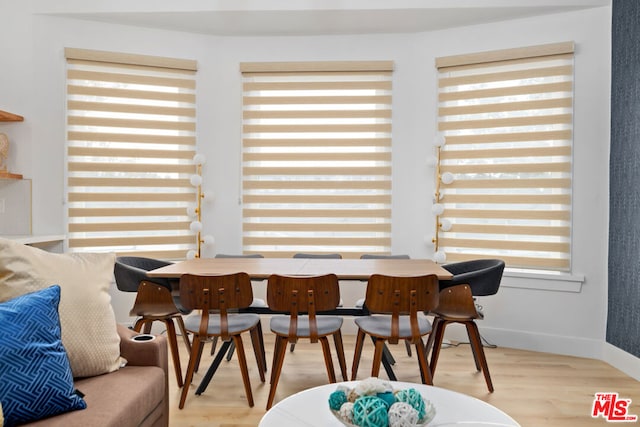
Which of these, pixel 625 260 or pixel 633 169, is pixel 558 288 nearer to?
pixel 625 260

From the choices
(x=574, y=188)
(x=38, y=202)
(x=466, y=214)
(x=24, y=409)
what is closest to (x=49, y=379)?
(x=24, y=409)

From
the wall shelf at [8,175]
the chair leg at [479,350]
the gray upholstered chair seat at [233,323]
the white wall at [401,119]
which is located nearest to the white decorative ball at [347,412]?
the gray upholstered chair seat at [233,323]

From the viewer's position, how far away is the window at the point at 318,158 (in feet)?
14.6

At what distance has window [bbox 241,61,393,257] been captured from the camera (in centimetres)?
445

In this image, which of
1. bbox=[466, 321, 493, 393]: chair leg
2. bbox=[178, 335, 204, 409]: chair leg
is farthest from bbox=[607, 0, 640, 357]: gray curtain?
bbox=[178, 335, 204, 409]: chair leg

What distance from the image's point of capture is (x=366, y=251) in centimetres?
449

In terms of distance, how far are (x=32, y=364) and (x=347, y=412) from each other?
1.03m

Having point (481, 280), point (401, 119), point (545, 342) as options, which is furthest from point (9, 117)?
point (545, 342)

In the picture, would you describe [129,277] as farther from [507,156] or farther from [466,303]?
[507,156]

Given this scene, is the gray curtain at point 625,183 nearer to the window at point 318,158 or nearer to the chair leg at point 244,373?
the window at point 318,158

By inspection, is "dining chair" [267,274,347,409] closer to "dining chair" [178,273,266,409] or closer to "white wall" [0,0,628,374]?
"dining chair" [178,273,266,409]

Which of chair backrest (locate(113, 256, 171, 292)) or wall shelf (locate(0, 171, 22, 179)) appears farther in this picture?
wall shelf (locate(0, 171, 22, 179))

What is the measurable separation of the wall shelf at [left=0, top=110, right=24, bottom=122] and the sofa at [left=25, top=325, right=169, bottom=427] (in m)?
2.84

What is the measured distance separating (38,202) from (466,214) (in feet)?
13.3
